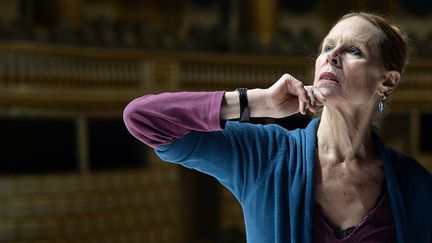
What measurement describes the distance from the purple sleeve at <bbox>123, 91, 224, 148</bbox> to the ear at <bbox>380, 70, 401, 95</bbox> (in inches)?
7.4

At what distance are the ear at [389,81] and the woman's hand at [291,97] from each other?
91 millimetres

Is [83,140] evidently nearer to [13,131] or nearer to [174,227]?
[13,131]

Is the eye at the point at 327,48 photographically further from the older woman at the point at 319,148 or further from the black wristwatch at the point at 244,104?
the black wristwatch at the point at 244,104

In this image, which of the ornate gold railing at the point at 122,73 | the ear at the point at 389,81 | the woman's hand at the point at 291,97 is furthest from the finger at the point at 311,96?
the ornate gold railing at the point at 122,73

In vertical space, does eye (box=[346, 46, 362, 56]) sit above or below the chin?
above

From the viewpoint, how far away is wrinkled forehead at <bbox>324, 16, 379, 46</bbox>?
678 millimetres

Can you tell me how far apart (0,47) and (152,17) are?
2012mm

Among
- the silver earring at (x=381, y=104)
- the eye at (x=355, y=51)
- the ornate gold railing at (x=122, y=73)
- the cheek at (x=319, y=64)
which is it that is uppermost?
the eye at (x=355, y=51)

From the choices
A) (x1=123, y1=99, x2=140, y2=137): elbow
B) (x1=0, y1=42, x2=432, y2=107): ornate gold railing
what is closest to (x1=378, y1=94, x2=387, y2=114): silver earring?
Result: (x1=123, y1=99, x2=140, y2=137): elbow

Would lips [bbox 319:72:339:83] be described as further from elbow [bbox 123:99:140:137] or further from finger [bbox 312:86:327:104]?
elbow [bbox 123:99:140:137]

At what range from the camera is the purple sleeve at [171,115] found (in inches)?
25.2

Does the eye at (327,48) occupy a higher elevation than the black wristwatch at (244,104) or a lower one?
higher

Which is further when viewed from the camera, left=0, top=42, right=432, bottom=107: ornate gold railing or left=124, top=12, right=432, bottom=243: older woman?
left=0, top=42, right=432, bottom=107: ornate gold railing

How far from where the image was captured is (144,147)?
117 inches
